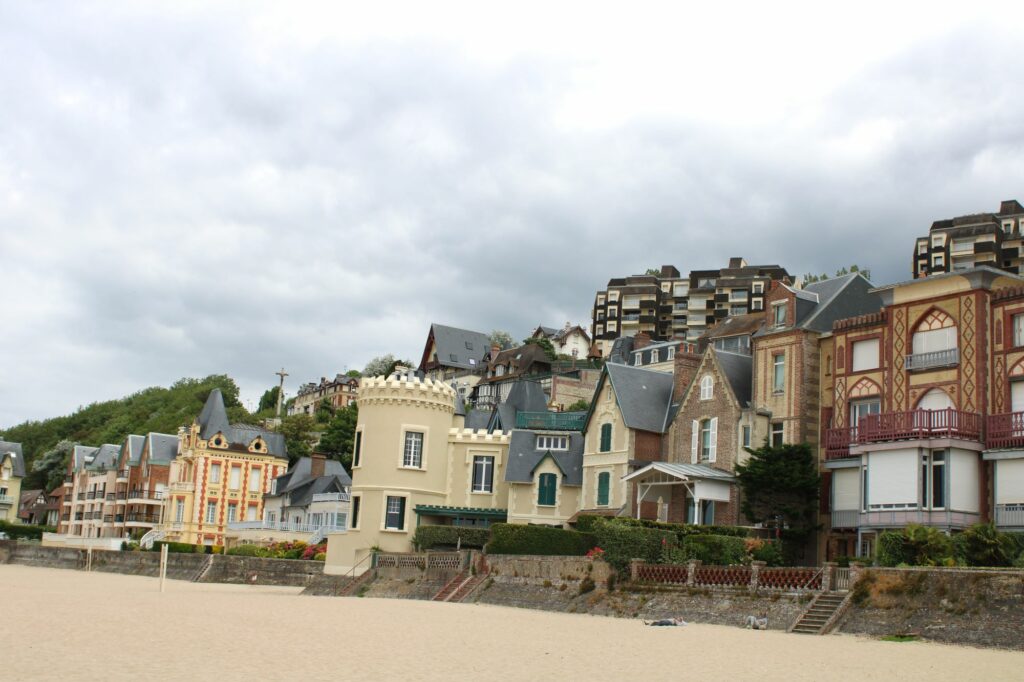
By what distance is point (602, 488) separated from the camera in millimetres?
44562

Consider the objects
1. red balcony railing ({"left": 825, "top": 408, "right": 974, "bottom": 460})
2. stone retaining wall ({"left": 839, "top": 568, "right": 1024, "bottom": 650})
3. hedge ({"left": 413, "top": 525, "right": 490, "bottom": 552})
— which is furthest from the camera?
hedge ({"left": 413, "top": 525, "right": 490, "bottom": 552})

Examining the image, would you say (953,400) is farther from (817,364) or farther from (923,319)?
(817,364)

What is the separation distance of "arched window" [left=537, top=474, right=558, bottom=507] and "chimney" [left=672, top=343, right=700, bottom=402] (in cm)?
611

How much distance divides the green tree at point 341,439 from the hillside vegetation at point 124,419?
93.2 feet

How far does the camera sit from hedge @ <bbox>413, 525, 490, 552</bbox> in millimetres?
43219

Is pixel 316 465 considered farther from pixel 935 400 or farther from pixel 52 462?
pixel 52 462

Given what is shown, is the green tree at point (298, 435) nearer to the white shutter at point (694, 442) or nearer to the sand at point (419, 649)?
the white shutter at point (694, 442)

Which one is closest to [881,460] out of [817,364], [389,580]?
[817,364]

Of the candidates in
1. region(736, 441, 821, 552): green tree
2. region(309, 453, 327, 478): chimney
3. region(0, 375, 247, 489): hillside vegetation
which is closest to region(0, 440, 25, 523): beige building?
region(0, 375, 247, 489): hillside vegetation

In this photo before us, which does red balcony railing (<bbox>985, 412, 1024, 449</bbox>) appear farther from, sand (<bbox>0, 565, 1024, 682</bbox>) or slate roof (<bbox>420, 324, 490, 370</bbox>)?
slate roof (<bbox>420, 324, 490, 370</bbox>)

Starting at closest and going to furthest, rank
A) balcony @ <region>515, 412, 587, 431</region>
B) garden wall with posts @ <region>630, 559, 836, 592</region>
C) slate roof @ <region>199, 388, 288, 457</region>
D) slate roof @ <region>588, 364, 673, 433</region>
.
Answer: garden wall with posts @ <region>630, 559, 836, 592</region> → slate roof @ <region>588, 364, 673, 433</region> → balcony @ <region>515, 412, 587, 431</region> → slate roof @ <region>199, 388, 288, 457</region>

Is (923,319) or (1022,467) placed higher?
(923,319)

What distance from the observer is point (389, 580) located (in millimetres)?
41469

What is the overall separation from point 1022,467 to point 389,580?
22346mm
